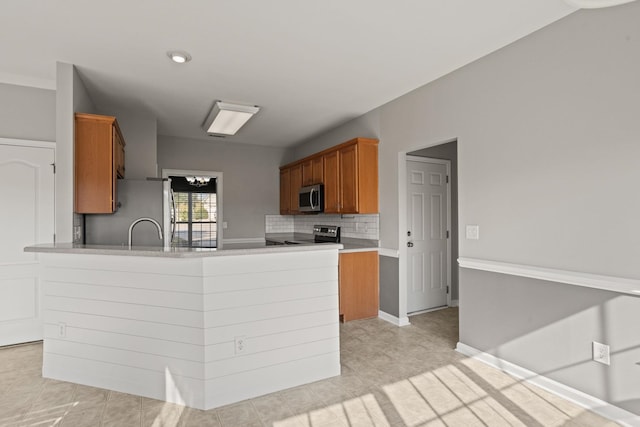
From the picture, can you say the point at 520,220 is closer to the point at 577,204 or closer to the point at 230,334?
the point at 577,204

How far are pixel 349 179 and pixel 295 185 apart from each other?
1.71m

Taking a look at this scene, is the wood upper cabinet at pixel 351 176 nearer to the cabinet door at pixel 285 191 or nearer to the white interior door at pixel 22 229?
the cabinet door at pixel 285 191

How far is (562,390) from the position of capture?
241cm

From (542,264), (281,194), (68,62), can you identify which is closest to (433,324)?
(542,264)

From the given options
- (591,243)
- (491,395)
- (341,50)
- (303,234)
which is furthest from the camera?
(303,234)

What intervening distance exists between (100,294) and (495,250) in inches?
123

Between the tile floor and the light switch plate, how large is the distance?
107 centimetres

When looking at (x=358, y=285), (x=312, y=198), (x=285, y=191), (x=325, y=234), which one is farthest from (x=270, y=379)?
(x=285, y=191)

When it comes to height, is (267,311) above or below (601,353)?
above

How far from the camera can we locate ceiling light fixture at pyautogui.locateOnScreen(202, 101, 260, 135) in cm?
418

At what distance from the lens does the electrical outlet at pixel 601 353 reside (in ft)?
7.19

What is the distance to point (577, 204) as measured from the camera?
2350mm

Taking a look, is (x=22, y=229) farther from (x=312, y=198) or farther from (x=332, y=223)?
(x=332, y=223)

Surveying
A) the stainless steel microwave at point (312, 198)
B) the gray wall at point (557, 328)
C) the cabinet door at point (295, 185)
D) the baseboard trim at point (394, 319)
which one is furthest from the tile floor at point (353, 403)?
the cabinet door at point (295, 185)
